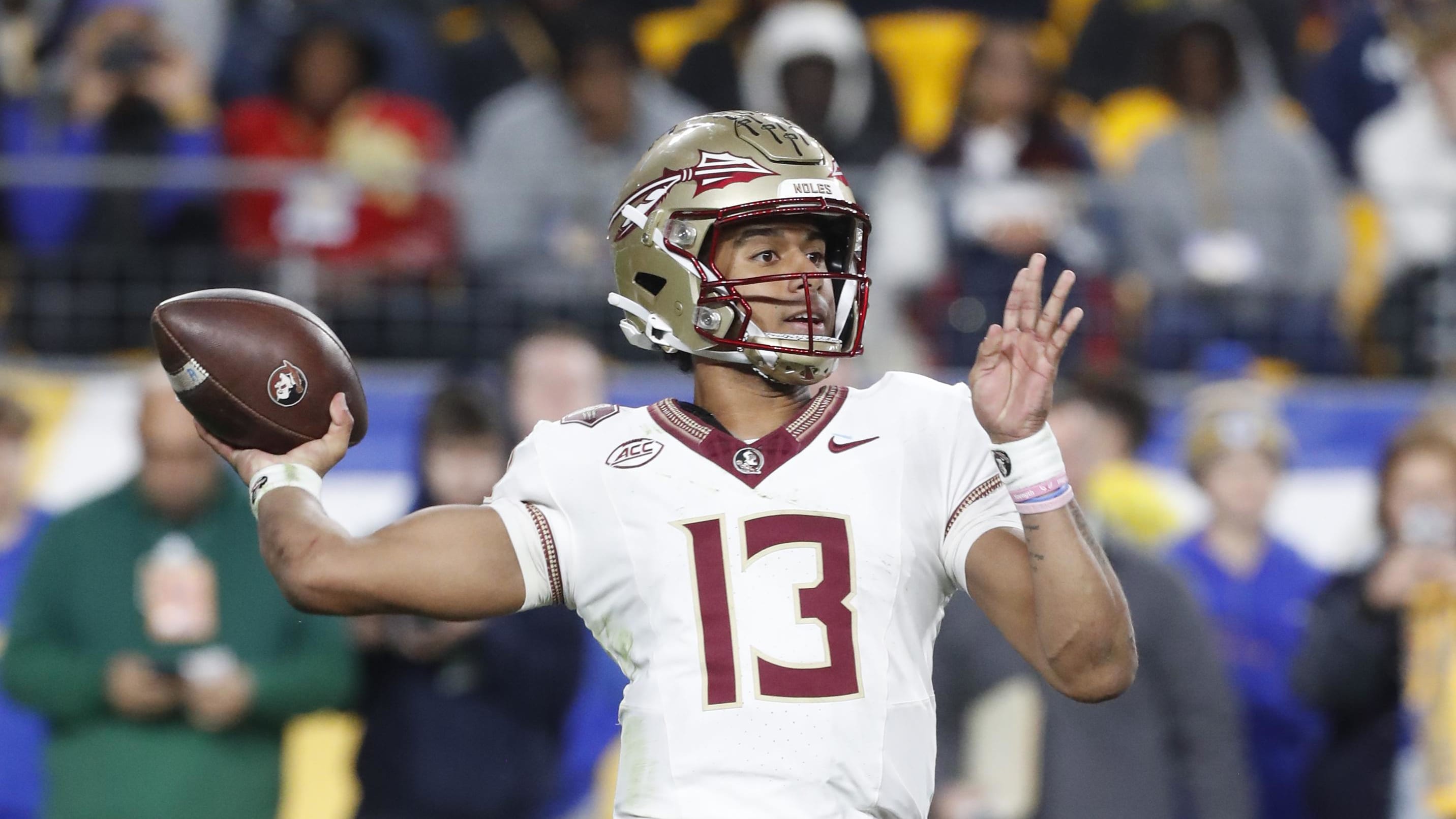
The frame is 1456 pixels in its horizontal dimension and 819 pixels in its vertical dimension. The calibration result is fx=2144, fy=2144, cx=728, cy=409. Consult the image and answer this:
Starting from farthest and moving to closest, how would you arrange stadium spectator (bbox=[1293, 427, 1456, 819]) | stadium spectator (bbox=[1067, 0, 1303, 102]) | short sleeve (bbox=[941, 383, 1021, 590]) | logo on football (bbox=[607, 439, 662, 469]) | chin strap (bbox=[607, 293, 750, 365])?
stadium spectator (bbox=[1067, 0, 1303, 102]) → stadium spectator (bbox=[1293, 427, 1456, 819]) → chin strap (bbox=[607, 293, 750, 365]) → logo on football (bbox=[607, 439, 662, 469]) → short sleeve (bbox=[941, 383, 1021, 590])

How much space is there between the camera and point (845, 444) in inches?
135

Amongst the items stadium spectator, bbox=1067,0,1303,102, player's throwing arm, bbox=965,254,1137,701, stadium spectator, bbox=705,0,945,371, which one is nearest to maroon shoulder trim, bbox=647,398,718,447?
player's throwing arm, bbox=965,254,1137,701

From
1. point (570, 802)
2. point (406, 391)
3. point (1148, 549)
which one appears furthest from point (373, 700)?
point (1148, 549)

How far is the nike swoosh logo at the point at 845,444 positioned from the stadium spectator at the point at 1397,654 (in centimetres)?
295

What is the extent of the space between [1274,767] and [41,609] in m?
3.61

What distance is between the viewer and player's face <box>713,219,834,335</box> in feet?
11.5

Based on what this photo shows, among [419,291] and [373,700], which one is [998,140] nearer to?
[419,291]

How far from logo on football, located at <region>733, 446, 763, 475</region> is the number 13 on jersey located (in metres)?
0.10

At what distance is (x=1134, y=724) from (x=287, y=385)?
2866 mm

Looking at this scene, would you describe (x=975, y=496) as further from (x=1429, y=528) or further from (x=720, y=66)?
(x=720, y=66)

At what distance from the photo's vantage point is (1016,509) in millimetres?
3299

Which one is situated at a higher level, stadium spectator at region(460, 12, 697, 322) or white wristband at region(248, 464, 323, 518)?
stadium spectator at region(460, 12, 697, 322)

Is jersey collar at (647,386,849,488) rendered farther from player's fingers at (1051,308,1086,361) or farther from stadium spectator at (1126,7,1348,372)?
stadium spectator at (1126,7,1348,372)

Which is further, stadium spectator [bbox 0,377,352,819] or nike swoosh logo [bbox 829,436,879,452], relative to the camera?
stadium spectator [bbox 0,377,352,819]
